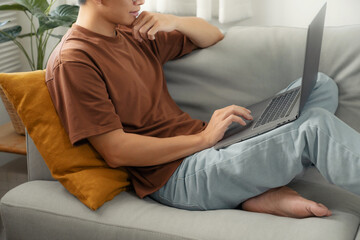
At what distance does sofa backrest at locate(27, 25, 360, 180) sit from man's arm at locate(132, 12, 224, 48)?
0.12ft

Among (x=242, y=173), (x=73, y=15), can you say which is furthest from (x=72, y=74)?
(x=73, y=15)

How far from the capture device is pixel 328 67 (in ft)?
5.29

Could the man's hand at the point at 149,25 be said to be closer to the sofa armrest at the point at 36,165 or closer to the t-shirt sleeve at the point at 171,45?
the t-shirt sleeve at the point at 171,45

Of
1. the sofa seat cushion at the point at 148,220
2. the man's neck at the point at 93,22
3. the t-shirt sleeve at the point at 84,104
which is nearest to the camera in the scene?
the sofa seat cushion at the point at 148,220

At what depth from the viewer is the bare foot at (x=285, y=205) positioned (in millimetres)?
1256

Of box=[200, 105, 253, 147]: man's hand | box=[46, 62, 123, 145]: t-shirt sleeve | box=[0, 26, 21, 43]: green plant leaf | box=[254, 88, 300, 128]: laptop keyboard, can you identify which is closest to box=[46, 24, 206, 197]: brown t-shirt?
box=[46, 62, 123, 145]: t-shirt sleeve

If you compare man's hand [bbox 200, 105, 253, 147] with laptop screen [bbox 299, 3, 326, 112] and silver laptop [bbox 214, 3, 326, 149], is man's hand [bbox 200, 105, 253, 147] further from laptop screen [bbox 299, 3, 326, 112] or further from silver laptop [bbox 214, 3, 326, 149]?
laptop screen [bbox 299, 3, 326, 112]

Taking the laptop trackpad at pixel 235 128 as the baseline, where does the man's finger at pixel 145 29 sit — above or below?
above

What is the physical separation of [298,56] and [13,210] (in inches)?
39.1

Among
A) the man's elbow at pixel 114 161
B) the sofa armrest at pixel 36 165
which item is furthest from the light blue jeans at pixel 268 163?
the sofa armrest at pixel 36 165

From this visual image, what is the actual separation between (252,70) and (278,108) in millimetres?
279

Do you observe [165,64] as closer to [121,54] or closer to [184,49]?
[184,49]

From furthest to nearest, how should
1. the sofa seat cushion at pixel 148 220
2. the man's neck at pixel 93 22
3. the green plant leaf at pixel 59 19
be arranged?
1. the green plant leaf at pixel 59 19
2. the man's neck at pixel 93 22
3. the sofa seat cushion at pixel 148 220

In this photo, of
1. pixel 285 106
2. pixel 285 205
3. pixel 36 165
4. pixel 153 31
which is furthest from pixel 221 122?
Result: pixel 36 165
